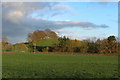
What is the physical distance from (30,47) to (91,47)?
23529 mm

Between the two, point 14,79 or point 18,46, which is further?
point 18,46

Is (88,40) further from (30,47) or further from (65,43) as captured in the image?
(30,47)

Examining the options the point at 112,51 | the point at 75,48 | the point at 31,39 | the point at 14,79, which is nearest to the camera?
the point at 14,79

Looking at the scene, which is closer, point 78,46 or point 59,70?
point 59,70

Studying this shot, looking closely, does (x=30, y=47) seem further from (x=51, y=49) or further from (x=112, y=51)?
(x=112, y=51)

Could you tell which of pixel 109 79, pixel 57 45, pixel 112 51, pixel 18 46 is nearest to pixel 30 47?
pixel 18 46

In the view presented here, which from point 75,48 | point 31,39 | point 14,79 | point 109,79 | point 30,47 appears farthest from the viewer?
point 31,39

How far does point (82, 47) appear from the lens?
71.8 metres

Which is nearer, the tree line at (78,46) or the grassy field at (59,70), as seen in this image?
the grassy field at (59,70)

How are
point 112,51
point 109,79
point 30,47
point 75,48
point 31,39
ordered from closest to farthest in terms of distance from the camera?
point 109,79 < point 112,51 < point 75,48 < point 30,47 < point 31,39

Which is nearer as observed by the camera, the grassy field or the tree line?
the grassy field

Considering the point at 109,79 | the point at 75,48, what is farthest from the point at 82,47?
the point at 109,79

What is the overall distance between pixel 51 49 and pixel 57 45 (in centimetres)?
263

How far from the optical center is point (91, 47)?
71.9m
